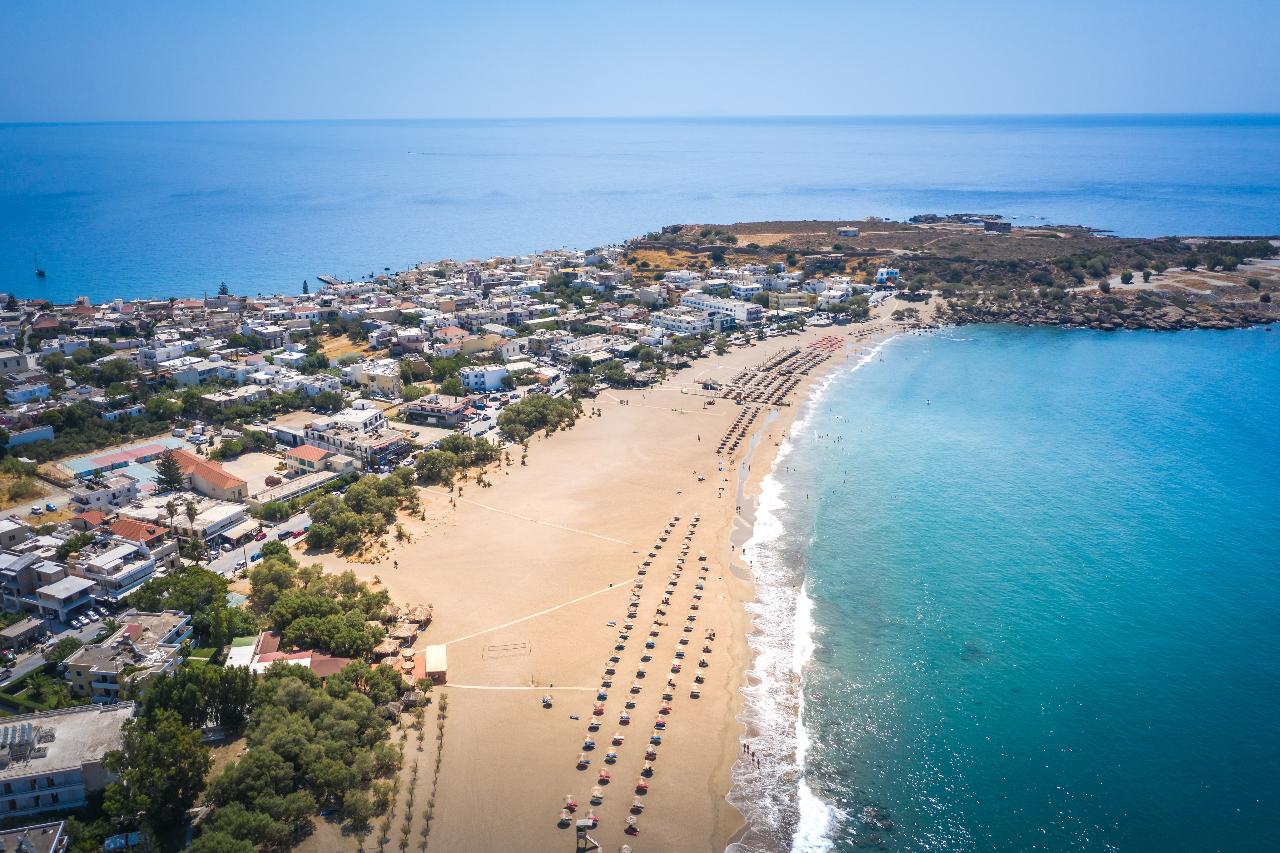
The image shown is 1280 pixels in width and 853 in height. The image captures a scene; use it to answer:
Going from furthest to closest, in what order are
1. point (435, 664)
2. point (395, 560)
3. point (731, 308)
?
point (731, 308) → point (395, 560) → point (435, 664)

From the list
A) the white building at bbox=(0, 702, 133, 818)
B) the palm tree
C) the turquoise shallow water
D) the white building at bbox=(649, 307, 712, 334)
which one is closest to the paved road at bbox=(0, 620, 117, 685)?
the white building at bbox=(0, 702, 133, 818)

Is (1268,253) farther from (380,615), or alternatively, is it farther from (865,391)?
(380,615)

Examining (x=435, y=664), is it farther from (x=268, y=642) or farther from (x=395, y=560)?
(x=395, y=560)

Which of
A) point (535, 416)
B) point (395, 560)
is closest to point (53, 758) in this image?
point (395, 560)

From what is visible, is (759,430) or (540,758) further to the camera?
(759,430)

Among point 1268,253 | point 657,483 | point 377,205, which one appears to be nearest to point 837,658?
point 657,483

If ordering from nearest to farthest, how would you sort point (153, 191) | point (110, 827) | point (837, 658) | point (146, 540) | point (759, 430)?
point (110, 827), point (837, 658), point (146, 540), point (759, 430), point (153, 191)
